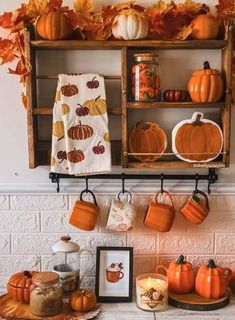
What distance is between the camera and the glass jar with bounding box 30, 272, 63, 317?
5.97 ft

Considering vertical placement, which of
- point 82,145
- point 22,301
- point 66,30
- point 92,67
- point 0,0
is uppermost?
point 0,0

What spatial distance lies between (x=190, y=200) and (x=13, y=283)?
771mm

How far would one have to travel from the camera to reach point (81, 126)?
1.91m

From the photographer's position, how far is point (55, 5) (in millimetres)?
1897

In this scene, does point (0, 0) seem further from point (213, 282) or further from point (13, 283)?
point (213, 282)

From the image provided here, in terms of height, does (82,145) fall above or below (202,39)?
below

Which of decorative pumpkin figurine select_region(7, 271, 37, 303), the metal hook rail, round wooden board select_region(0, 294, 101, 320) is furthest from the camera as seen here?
the metal hook rail

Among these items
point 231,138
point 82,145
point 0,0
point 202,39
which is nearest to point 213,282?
point 231,138

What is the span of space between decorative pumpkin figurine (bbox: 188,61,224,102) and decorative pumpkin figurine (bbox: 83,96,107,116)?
34 cm

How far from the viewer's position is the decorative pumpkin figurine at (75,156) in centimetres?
190

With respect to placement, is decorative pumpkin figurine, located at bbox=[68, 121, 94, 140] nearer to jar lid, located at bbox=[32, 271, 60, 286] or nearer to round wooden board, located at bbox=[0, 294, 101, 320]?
jar lid, located at bbox=[32, 271, 60, 286]

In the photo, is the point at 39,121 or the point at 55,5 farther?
the point at 39,121

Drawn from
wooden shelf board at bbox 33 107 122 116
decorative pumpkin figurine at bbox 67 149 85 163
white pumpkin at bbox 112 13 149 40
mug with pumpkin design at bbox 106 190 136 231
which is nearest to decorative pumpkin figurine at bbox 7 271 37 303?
mug with pumpkin design at bbox 106 190 136 231

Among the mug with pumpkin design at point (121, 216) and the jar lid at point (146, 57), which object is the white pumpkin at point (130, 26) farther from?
Answer: the mug with pumpkin design at point (121, 216)
